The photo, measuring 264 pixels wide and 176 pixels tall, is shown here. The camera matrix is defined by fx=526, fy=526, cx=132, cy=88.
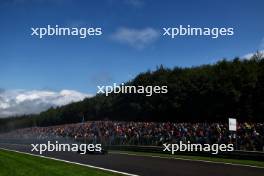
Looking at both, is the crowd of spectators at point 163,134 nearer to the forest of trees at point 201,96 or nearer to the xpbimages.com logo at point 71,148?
the xpbimages.com logo at point 71,148

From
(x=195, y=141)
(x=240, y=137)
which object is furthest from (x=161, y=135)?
(x=240, y=137)

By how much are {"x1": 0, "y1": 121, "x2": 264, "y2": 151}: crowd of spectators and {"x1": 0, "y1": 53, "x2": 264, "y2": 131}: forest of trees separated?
61.8ft

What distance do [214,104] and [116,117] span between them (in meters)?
20.1

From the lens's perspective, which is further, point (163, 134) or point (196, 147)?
point (163, 134)

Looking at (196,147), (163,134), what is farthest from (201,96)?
(196,147)

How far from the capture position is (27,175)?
15.4 meters

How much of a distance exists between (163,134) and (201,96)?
2891 centimetres

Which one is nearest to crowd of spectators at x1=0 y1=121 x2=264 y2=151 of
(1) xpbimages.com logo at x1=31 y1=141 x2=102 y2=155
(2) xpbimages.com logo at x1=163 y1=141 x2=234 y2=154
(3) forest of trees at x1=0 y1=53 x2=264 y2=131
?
(2) xpbimages.com logo at x1=163 y1=141 x2=234 y2=154

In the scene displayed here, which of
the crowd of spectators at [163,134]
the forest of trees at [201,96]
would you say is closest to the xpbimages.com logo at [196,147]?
the crowd of spectators at [163,134]

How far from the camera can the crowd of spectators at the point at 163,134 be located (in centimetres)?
2858

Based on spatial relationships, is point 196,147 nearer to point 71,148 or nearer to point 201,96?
point 71,148

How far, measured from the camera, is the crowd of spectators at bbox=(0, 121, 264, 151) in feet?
93.8

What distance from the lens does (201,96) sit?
62.8m

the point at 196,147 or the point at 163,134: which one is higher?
the point at 163,134
